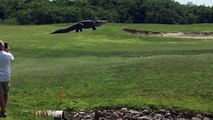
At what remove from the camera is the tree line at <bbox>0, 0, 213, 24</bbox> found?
82562 mm

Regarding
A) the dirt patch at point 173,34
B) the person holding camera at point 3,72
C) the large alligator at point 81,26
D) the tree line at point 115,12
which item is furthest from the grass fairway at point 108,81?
the tree line at point 115,12

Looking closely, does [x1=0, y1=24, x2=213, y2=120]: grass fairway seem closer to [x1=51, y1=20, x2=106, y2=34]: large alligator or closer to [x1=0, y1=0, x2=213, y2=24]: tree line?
[x1=51, y1=20, x2=106, y2=34]: large alligator

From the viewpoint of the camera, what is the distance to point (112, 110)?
18.5 metres

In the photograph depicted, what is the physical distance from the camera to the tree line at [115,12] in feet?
271

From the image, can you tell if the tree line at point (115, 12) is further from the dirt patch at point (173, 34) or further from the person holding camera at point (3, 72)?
the person holding camera at point (3, 72)

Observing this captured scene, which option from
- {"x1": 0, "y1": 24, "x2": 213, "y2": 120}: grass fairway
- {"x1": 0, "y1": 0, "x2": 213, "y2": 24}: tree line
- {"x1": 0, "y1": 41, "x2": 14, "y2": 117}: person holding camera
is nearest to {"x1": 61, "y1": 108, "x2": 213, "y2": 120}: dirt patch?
{"x1": 0, "y1": 24, "x2": 213, "y2": 120}: grass fairway

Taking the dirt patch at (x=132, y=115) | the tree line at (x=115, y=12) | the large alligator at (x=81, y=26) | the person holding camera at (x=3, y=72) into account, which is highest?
the person holding camera at (x=3, y=72)

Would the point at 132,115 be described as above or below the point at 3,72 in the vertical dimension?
below

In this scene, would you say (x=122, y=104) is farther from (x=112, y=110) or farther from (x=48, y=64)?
(x=48, y=64)

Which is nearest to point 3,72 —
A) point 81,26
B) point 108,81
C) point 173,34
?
point 108,81

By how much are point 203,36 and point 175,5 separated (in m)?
37.7

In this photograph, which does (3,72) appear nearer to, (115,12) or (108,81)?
(108,81)

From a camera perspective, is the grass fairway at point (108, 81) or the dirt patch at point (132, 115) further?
the grass fairway at point (108, 81)

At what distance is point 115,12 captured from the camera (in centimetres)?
8675
